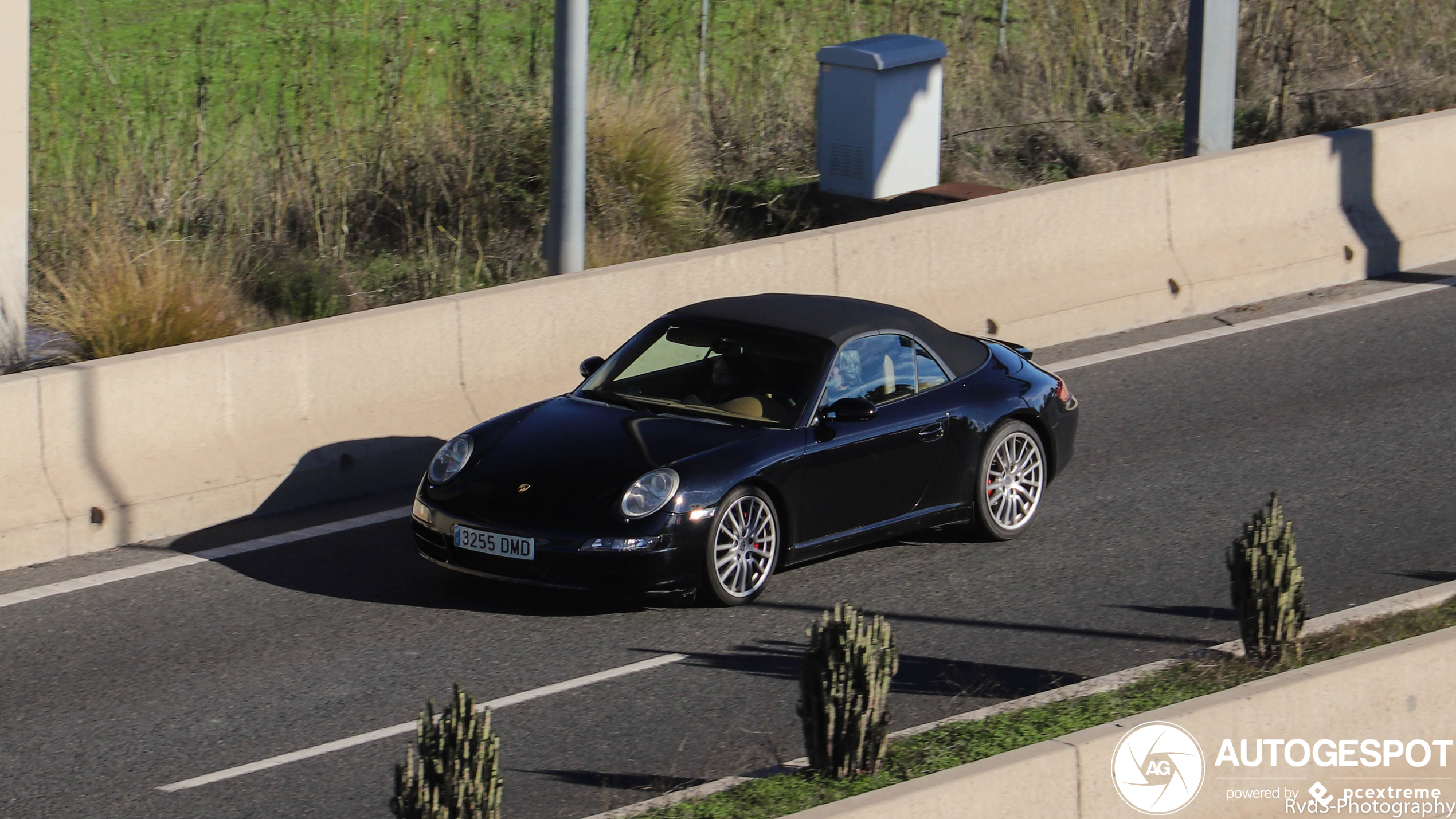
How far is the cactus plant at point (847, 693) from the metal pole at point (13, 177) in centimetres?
660

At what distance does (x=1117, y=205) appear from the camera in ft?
46.2

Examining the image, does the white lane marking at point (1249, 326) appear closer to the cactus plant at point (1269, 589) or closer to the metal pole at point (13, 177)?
the cactus plant at point (1269, 589)

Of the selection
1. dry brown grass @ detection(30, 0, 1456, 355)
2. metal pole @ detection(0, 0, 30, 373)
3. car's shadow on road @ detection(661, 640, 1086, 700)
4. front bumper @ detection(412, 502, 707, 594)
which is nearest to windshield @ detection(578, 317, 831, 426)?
front bumper @ detection(412, 502, 707, 594)

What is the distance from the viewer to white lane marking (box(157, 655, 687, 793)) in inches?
270

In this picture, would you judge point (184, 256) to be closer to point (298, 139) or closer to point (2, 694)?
point (298, 139)

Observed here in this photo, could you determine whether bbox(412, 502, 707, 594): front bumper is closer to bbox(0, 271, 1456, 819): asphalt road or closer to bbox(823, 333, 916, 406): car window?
bbox(0, 271, 1456, 819): asphalt road

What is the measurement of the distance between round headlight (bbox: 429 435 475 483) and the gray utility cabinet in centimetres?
745

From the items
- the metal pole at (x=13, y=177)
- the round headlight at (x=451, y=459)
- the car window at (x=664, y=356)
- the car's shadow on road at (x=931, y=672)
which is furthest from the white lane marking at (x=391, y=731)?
the metal pole at (x=13, y=177)

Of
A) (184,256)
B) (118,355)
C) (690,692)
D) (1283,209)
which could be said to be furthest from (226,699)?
(1283,209)

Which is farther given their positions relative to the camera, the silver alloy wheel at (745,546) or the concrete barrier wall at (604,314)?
the concrete barrier wall at (604,314)

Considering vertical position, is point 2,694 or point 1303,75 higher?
point 1303,75

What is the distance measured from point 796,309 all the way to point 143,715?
3.99 meters

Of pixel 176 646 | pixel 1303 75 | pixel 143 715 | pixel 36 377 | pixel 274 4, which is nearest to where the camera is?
pixel 143 715

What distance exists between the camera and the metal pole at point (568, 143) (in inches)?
482
